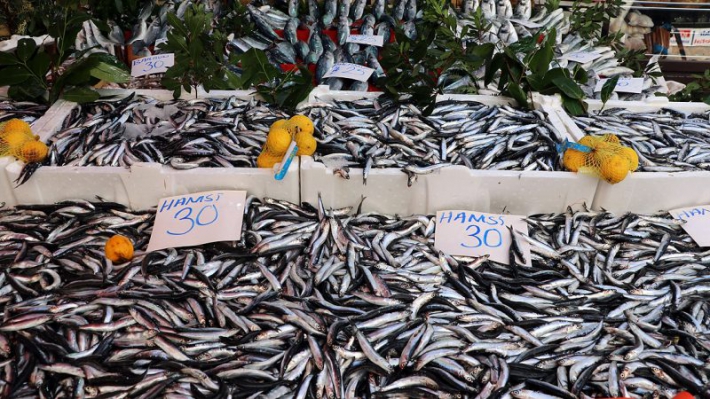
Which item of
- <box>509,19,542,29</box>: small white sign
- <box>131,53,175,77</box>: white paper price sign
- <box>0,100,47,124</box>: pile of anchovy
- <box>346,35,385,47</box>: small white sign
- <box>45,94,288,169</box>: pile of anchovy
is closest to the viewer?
<box>45,94,288,169</box>: pile of anchovy

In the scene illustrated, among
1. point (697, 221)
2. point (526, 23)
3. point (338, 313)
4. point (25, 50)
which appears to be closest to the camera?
point (338, 313)

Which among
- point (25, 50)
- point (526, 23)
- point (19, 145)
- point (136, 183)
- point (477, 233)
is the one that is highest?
point (526, 23)

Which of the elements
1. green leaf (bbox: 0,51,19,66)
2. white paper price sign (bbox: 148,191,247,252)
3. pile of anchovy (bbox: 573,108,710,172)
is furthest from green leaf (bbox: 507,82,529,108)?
green leaf (bbox: 0,51,19,66)

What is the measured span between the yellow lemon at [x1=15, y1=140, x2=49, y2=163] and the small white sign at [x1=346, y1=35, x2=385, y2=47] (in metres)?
2.66

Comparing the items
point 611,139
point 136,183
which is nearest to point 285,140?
point 136,183

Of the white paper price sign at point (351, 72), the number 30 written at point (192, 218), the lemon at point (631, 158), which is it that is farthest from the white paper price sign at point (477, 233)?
the white paper price sign at point (351, 72)

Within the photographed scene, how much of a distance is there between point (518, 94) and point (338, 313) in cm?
204

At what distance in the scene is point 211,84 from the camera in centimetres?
325

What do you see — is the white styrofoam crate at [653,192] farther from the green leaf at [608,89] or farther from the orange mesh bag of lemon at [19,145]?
the orange mesh bag of lemon at [19,145]

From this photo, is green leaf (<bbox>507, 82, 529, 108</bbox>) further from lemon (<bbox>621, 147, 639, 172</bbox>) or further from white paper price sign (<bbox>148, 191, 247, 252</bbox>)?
white paper price sign (<bbox>148, 191, 247, 252</bbox>)

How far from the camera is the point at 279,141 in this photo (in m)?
2.29

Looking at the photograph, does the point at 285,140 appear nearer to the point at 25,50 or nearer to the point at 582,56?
the point at 25,50

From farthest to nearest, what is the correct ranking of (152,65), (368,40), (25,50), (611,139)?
1. (368,40)
2. (152,65)
3. (25,50)
4. (611,139)

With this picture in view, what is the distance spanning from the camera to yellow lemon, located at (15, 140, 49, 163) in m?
2.34
